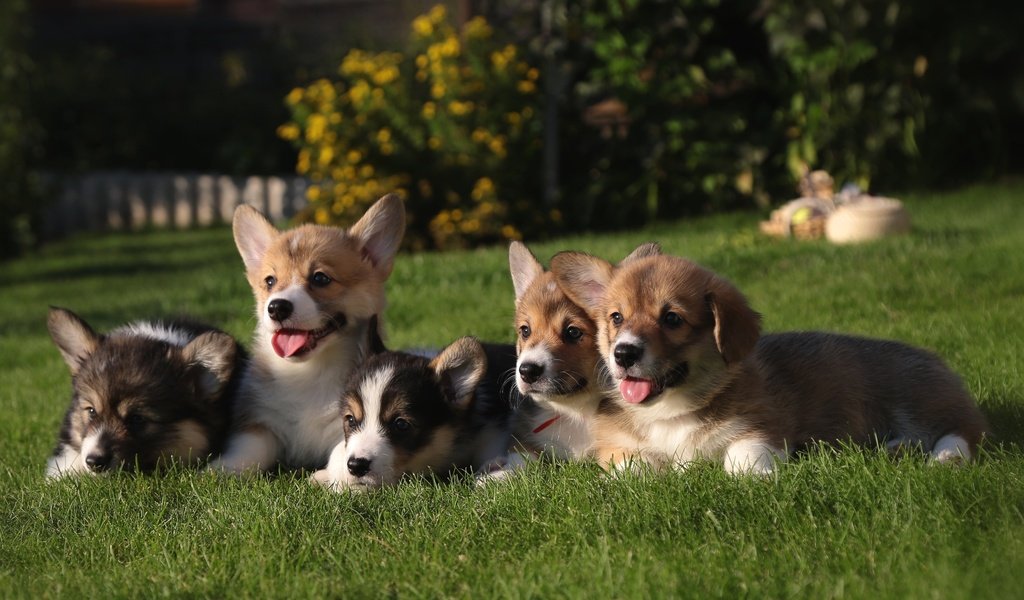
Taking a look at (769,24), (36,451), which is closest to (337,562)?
(36,451)

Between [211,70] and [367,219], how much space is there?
1677 centimetres

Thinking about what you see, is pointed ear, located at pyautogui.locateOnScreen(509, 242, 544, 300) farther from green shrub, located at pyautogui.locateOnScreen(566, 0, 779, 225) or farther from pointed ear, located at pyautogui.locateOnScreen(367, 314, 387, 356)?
green shrub, located at pyautogui.locateOnScreen(566, 0, 779, 225)

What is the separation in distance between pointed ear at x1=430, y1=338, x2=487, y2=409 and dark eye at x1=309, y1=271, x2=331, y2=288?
22.7 inches

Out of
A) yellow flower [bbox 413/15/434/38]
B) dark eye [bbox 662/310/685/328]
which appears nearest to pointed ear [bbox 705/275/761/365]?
dark eye [bbox 662/310/685/328]

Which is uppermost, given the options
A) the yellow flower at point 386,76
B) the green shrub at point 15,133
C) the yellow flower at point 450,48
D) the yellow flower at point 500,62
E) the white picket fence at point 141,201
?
the yellow flower at point 450,48

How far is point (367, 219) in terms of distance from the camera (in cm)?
515

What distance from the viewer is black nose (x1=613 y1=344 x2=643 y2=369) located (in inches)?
151

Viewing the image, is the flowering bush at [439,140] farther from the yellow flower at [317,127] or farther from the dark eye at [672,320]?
→ the dark eye at [672,320]

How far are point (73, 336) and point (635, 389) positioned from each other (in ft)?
8.64

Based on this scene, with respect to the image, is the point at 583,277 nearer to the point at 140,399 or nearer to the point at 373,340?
the point at 373,340

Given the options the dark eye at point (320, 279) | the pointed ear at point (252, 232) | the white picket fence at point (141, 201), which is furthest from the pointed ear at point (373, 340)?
the white picket fence at point (141, 201)

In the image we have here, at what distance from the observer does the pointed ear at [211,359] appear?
5008mm

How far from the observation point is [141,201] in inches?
691

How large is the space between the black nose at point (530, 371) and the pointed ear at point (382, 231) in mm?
1187
